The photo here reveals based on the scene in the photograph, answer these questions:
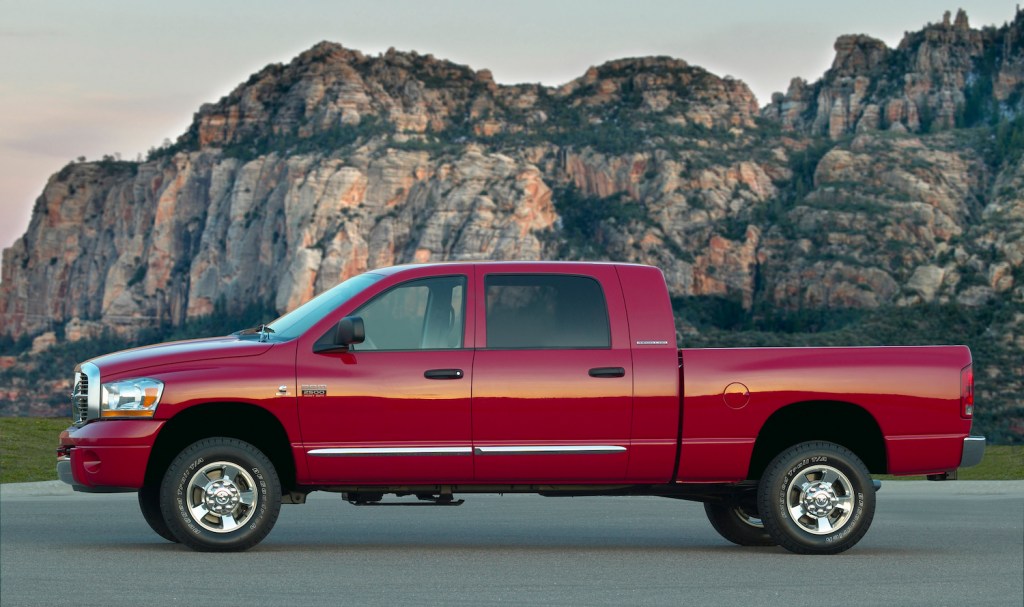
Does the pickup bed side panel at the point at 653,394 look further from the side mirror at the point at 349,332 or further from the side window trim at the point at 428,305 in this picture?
the side mirror at the point at 349,332

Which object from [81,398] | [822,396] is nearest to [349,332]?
[81,398]

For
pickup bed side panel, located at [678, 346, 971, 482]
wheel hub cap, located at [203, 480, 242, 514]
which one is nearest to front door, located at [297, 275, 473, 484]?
wheel hub cap, located at [203, 480, 242, 514]

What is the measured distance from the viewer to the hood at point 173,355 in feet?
32.7

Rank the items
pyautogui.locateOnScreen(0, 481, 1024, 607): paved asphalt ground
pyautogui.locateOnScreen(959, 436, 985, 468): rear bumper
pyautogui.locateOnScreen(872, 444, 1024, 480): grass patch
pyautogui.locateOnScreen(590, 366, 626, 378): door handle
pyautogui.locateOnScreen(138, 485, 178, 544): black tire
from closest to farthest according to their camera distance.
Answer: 1. pyautogui.locateOnScreen(0, 481, 1024, 607): paved asphalt ground
2. pyautogui.locateOnScreen(590, 366, 626, 378): door handle
3. pyautogui.locateOnScreen(959, 436, 985, 468): rear bumper
4. pyautogui.locateOnScreen(138, 485, 178, 544): black tire
5. pyautogui.locateOnScreen(872, 444, 1024, 480): grass patch

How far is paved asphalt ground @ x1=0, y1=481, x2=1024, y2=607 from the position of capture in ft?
27.2

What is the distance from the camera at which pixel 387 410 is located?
1002 cm

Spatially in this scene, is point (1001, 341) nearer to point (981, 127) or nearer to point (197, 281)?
point (981, 127)

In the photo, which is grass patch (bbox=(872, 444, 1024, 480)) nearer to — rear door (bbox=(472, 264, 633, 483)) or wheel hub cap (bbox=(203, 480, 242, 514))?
rear door (bbox=(472, 264, 633, 483))

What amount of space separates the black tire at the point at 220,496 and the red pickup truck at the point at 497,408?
0.05ft

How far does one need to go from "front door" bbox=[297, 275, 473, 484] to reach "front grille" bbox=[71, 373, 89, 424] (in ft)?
4.95

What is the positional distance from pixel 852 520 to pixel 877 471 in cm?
62

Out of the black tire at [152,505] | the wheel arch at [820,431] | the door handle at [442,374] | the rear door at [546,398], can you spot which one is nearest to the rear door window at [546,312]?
the rear door at [546,398]

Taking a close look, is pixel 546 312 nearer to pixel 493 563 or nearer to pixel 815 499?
pixel 493 563

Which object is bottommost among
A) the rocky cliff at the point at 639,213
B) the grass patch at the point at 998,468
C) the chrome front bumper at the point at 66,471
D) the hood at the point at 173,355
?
the grass patch at the point at 998,468
